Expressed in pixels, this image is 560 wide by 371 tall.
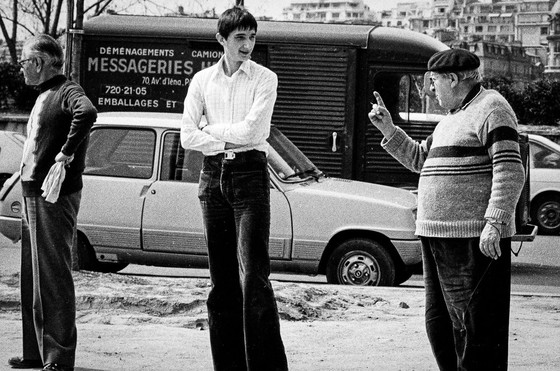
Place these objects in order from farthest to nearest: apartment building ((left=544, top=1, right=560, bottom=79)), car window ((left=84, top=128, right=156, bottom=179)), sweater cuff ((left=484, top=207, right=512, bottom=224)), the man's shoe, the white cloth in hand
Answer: apartment building ((left=544, top=1, right=560, bottom=79)) < car window ((left=84, top=128, right=156, bottom=179)) < the man's shoe < the white cloth in hand < sweater cuff ((left=484, top=207, right=512, bottom=224))

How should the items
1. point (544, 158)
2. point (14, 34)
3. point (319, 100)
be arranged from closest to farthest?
point (319, 100) < point (544, 158) < point (14, 34)

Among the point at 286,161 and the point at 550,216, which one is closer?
the point at 286,161

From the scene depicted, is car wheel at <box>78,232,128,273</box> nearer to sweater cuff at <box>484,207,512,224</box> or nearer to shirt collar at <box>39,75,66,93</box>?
shirt collar at <box>39,75,66,93</box>

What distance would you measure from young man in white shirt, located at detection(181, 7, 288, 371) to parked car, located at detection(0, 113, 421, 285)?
4403mm

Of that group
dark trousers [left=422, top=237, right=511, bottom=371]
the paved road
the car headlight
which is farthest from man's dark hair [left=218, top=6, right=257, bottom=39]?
the car headlight

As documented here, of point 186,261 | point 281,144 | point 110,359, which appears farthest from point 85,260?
point 110,359

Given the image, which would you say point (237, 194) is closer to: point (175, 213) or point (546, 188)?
point (175, 213)

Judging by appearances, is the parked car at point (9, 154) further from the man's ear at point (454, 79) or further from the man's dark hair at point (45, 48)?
the man's ear at point (454, 79)

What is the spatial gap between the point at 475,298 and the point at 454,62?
3.57ft

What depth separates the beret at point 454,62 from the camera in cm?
519

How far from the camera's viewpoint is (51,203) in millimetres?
5828

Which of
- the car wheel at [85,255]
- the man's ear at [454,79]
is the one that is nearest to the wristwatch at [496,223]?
the man's ear at [454,79]

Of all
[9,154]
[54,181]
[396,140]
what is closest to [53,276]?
[54,181]

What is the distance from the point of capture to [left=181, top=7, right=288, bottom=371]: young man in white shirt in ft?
17.8
